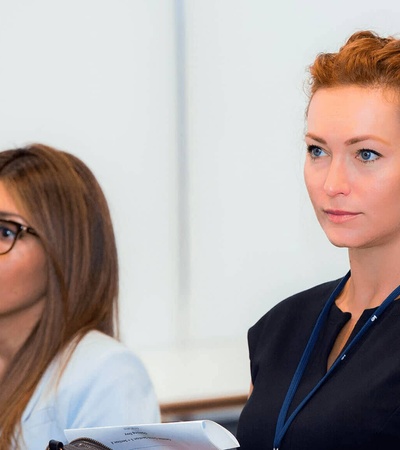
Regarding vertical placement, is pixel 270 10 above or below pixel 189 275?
above

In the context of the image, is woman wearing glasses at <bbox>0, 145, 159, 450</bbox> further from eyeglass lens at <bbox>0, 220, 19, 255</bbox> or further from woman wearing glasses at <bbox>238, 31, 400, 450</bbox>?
woman wearing glasses at <bbox>238, 31, 400, 450</bbox>

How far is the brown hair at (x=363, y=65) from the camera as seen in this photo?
1906mm

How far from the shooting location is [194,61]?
3281mm

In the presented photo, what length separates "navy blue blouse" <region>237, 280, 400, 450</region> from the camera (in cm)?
180

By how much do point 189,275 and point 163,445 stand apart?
167cm

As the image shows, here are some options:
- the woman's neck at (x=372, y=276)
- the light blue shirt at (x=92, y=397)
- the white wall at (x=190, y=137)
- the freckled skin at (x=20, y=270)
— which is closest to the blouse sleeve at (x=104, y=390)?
the light blue shirt at (x=92, y=397)

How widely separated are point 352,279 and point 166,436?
2.01 ft

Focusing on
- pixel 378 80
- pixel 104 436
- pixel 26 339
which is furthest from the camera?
pixel 26 339

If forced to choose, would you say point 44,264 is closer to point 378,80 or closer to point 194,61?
point 378,80

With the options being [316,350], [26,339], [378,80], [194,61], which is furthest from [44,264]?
[194,61]

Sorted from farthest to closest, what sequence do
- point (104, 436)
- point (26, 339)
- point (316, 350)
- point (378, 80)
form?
1. point (26, 339)
2. point (316, 350)
3. point (378, 80)
4. point (104, 436)

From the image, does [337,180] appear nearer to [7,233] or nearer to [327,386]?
[327,386]

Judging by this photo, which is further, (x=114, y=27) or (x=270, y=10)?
(x=270, y=10)

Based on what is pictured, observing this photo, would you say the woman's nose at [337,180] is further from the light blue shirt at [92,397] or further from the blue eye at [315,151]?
the light blue shirt at [92,397]
